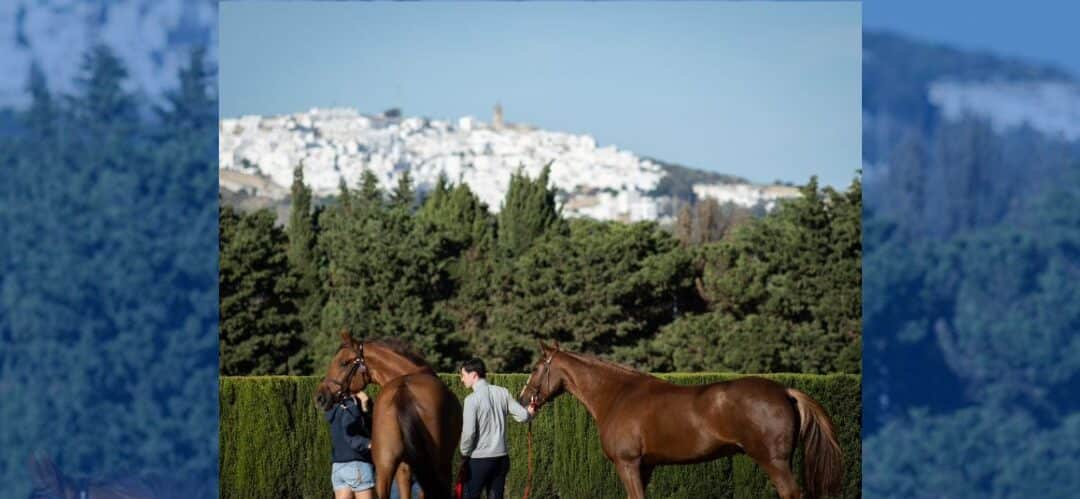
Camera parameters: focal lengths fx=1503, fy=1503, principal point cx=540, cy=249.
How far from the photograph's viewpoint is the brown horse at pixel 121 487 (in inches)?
238

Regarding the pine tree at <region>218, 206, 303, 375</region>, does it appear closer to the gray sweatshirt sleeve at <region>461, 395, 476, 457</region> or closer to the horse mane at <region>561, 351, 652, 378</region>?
the horse mane at <region>561, 351, 652, 378</region>

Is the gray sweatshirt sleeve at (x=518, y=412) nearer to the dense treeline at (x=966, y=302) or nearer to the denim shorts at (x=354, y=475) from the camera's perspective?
the denim shorts at (x=354, y=475)

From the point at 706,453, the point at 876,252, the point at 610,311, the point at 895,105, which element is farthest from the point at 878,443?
the point at 610,311

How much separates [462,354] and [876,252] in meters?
23.0

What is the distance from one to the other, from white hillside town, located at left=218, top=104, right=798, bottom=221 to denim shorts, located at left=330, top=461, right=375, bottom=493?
25.0 metres

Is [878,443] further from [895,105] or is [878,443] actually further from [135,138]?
[135,138]

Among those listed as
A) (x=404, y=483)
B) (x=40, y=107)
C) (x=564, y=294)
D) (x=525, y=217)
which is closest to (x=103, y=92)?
(x=40, y=107)

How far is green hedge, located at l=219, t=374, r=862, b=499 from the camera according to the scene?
46.4 feet

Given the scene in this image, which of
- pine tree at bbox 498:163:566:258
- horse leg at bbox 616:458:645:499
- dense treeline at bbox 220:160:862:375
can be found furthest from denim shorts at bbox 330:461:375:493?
pine tree at bbox 498:163:566:258

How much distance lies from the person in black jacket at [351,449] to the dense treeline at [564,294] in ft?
57.3

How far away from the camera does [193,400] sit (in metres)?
6.04

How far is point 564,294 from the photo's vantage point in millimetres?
28062

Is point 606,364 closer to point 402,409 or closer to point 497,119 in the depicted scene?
point 402,409

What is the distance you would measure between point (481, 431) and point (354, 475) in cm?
88
